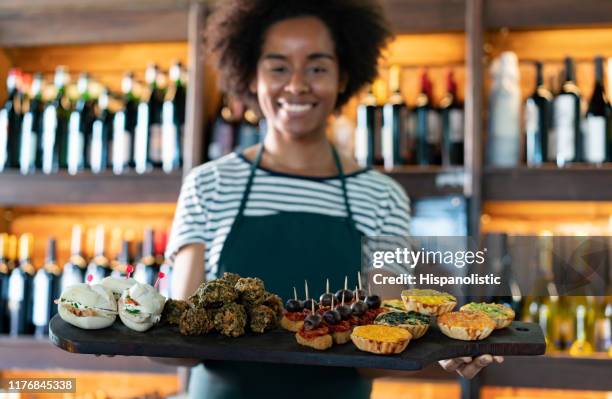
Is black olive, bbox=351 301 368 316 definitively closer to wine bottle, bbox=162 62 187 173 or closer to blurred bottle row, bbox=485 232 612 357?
blurred bottle row, bbox=485 232 612 357

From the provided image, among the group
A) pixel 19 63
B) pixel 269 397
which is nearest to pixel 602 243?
pixel 269 397

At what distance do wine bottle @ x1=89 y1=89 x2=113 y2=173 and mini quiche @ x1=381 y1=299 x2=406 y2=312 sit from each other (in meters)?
1.45

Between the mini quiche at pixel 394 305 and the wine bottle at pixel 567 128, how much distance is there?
114 cm

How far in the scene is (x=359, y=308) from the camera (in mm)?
1037

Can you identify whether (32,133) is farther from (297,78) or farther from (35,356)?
(297,78)

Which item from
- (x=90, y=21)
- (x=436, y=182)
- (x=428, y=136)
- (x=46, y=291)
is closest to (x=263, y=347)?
(x=436, y=182)

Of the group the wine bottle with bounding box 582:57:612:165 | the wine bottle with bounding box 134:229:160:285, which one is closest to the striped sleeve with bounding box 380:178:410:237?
the wine bottle with bounding box 582:57:612:165

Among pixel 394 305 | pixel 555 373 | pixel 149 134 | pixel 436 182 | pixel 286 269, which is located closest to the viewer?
pixel 394 305

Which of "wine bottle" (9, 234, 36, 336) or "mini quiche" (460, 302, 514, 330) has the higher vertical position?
"mini quiche" (460, 302, 514, 330)

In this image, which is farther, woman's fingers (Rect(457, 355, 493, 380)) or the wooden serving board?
woman's fingers (Rect(457, 355, 493, 380))

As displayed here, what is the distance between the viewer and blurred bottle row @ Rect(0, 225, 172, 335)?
228 cm

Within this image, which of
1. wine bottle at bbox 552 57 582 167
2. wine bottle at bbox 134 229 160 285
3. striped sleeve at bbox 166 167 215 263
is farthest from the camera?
wine bottle at bbox 134 229 160 285

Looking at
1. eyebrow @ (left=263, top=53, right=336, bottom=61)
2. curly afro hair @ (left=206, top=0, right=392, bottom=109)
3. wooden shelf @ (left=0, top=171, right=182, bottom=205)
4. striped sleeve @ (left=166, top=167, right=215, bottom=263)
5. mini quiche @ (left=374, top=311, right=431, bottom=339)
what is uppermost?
curly afro hair @ (left=206, top=0, right=392, bottom=109)

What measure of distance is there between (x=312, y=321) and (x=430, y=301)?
0.21 metres
